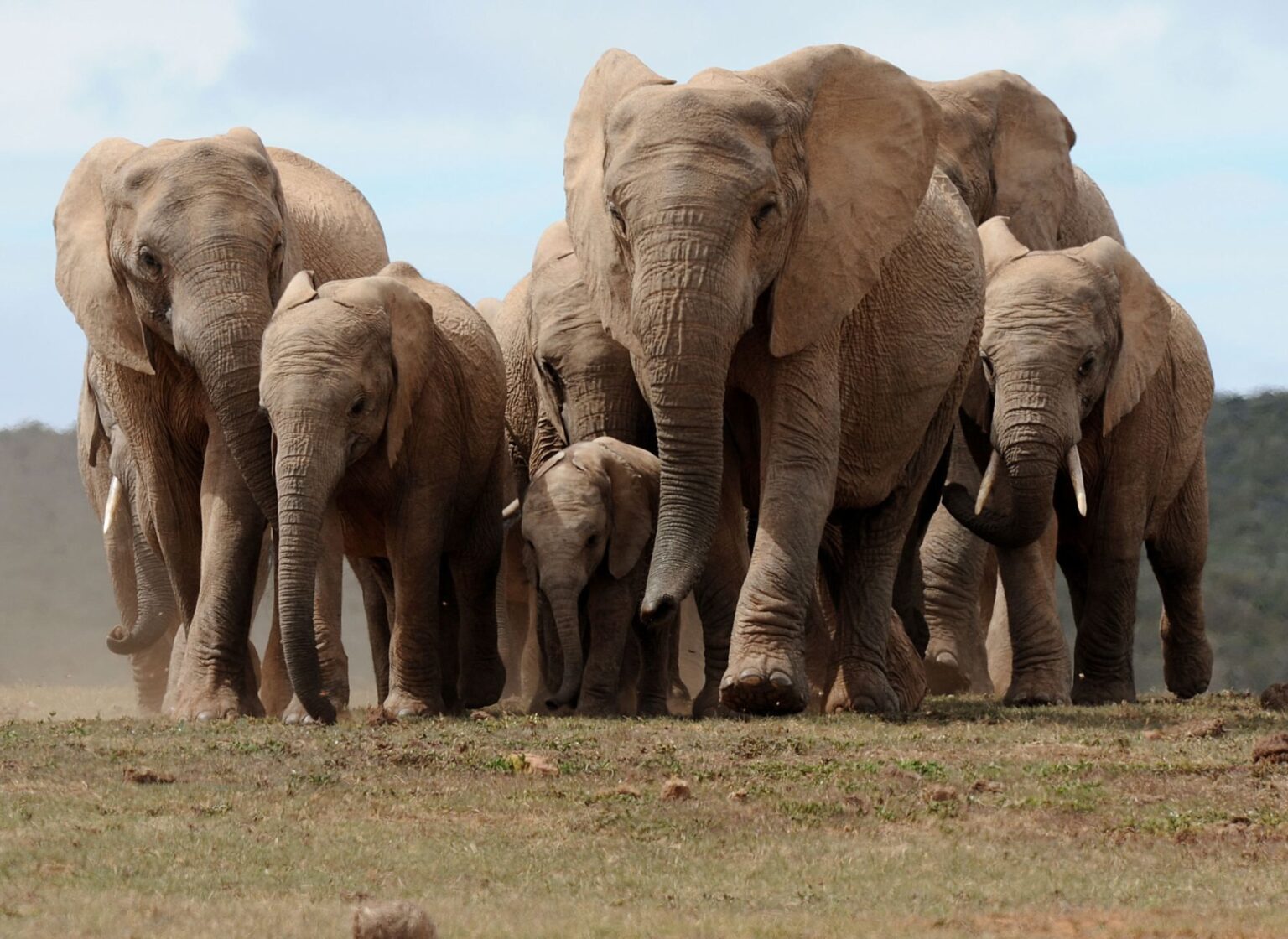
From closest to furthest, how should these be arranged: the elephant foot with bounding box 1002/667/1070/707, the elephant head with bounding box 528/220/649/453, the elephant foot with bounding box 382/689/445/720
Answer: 1. the elephant foot with bounding box 382/689/445/720
2. the elephant head with bounding box 528/220/649/453
3. the elephant foot with bounding box 1002/667/1070/707

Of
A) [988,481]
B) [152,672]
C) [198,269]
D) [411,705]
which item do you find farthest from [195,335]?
[152,672]

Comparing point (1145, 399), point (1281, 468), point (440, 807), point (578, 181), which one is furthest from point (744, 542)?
point (1281, 468)

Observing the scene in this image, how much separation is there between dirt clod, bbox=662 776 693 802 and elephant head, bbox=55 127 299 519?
3.46 m

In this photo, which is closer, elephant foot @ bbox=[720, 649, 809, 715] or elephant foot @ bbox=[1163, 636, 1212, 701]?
elephant foot @ bbox=[720, 649, 809, 715]

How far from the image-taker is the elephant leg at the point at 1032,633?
45.9 ft

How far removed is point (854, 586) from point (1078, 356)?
193 cm

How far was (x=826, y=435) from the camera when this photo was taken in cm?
1202

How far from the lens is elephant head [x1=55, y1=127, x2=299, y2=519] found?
12102mm

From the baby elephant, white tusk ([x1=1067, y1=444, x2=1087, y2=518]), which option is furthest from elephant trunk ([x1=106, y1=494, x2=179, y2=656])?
white tusk ([x1=1067, y1=444, x2=1087, y2=518])

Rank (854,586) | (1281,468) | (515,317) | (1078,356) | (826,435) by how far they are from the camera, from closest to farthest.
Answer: (826,435), (854,586), (1078,356), (515,317), (1281,468)

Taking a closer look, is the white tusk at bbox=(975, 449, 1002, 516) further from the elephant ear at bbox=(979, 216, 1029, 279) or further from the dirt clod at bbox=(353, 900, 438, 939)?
the dirt clod at bbox=(353, 900, 438, 939)

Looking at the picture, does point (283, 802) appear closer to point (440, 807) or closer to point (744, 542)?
point (440, 807)

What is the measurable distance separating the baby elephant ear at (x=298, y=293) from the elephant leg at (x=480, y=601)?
1.81 meters

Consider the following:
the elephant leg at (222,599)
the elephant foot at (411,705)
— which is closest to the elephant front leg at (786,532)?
the elephant foot at (411,705)
